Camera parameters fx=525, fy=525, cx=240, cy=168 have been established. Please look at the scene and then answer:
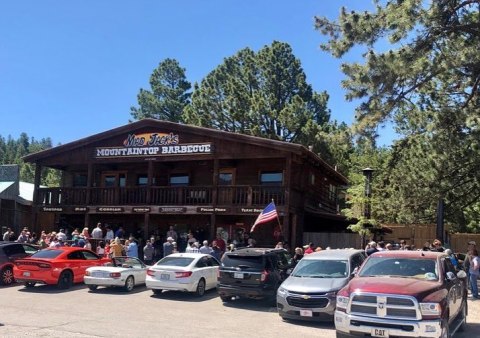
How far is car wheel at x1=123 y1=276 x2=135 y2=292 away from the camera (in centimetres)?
1753

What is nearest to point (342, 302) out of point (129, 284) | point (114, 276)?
point (114, 276)

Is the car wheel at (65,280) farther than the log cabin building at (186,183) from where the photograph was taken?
No

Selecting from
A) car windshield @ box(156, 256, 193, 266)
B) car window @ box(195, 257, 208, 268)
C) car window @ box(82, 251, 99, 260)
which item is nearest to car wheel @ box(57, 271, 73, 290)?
car window @ box(82, 251, 99, 260)

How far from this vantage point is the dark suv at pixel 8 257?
61.0ft

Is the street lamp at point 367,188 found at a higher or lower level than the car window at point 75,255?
higher

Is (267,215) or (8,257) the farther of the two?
(267,215)

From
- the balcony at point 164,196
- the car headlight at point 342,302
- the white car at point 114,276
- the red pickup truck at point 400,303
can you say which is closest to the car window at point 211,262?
the white car at point 114,276

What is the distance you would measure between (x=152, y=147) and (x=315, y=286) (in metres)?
16.2

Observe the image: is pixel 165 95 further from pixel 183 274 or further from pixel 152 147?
pixel 183 274

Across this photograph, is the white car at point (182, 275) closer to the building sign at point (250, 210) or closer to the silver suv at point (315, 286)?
the silver suv at point (315, 286)

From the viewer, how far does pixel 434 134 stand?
20016 mm

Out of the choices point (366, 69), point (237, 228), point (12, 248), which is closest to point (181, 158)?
point (237, 228)

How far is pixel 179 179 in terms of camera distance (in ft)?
97.9

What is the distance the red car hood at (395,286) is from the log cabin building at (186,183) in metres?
13.6
